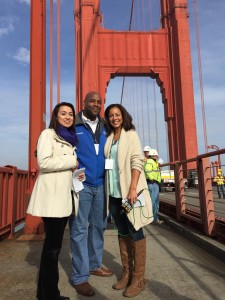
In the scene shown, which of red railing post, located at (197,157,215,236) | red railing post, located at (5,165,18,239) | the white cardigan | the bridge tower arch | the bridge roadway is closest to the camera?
the white cardigan

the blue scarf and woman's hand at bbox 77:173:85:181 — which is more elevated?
the blue scarf

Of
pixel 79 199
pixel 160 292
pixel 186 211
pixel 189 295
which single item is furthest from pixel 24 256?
pixel 186 211

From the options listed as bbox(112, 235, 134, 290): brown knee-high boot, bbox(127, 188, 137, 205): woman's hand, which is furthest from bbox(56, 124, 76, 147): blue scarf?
bbox(112, 235, 134, 290): brown knee-high boot

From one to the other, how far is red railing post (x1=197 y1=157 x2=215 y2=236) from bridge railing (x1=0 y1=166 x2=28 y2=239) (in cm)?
285

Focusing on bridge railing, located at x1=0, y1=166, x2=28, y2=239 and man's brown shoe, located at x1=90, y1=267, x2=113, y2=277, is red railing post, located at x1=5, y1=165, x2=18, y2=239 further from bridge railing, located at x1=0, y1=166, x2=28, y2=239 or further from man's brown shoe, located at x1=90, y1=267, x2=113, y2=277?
→ man's brown shoe, located at x1=90, y1=267, x2=113, y2=277

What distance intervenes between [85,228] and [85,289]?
455 millimetres

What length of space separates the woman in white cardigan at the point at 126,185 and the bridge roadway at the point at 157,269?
175 mm

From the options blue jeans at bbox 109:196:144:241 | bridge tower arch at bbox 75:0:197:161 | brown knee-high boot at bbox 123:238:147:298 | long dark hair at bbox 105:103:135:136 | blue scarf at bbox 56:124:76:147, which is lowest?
brown knee-high boot at bbox 123:238:147:298

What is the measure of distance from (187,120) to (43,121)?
1237 centimetres

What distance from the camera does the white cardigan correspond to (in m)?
1.99

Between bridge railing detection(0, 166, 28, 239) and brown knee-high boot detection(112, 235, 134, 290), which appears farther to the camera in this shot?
bridge railing detection(0, 166, 28, 239)

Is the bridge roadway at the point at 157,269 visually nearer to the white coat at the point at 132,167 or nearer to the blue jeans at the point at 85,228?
the blue jeans at the point at 85,228

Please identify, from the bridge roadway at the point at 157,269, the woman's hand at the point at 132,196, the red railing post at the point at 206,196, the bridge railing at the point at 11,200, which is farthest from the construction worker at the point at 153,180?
the woman's hand at the point at 132,196

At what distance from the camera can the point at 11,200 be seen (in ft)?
15.4
